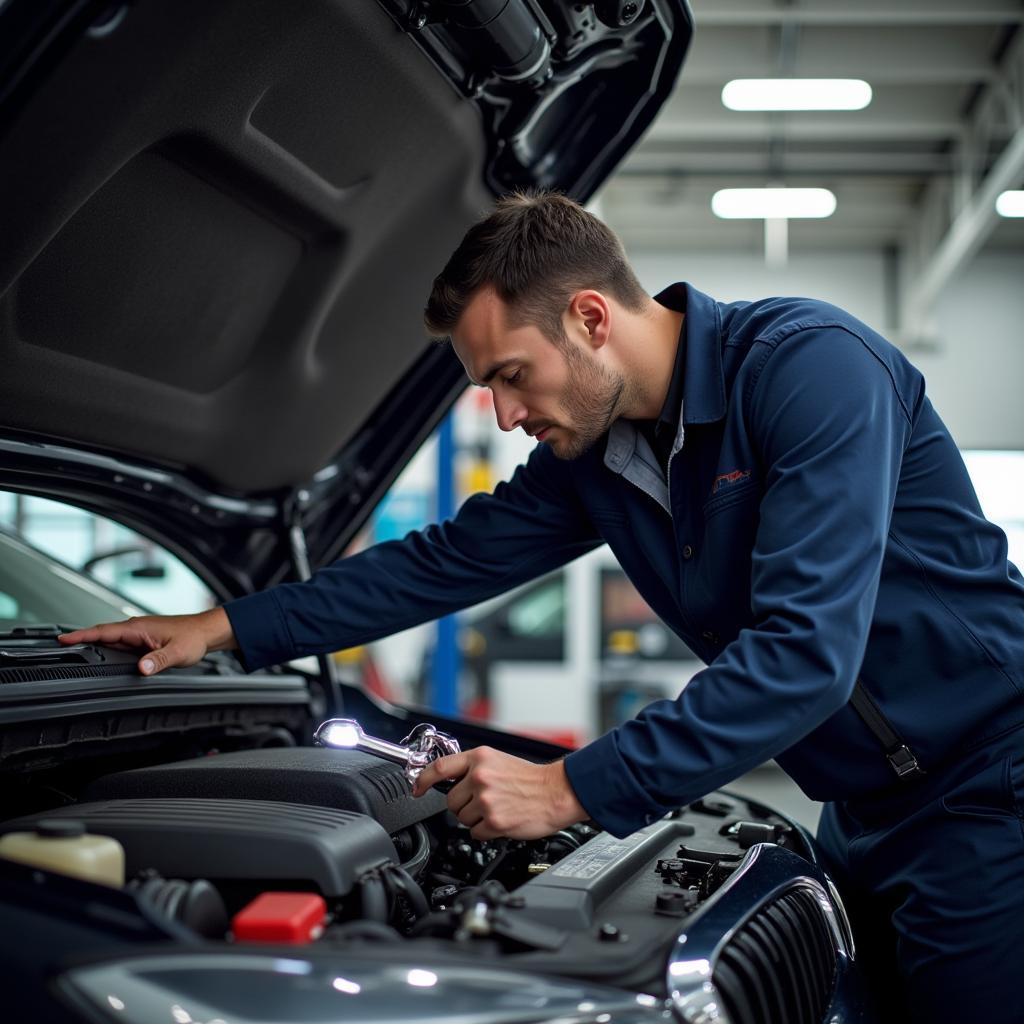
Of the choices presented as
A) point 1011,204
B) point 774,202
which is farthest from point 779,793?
point 1011,204

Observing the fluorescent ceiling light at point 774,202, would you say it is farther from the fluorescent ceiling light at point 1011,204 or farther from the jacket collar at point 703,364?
the jacket collar at point 703,364

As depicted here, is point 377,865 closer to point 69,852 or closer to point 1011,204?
point 69,852

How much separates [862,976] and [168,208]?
1349mm

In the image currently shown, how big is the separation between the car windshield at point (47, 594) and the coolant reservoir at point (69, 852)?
0.78m

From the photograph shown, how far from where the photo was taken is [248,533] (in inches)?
86.4

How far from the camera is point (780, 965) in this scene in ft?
3.92

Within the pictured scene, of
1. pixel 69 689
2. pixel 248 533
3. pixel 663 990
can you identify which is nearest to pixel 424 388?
pixel 248 533

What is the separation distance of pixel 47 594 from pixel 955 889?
58.5 inches

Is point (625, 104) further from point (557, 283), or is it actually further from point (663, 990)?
point (663, 990)

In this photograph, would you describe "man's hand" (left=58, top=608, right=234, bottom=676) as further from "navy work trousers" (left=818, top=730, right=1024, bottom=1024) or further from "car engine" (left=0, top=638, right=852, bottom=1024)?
"navy work trousers" (left=818, top=730, right=1024, bottom=1024)

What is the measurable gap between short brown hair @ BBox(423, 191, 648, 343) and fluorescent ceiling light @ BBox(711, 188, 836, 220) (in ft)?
21.6

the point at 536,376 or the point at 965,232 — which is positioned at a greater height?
the point at 965,232

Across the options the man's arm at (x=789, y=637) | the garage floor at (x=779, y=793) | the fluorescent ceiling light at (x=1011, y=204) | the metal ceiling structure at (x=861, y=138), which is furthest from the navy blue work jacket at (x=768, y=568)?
the fluorescent ceiling light at (x=1011, y=204)

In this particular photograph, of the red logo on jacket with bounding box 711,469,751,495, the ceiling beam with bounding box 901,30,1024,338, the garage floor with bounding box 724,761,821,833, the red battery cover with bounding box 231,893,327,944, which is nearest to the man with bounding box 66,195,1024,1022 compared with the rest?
the red logo on jacket with bounding box 711,469,751,495
